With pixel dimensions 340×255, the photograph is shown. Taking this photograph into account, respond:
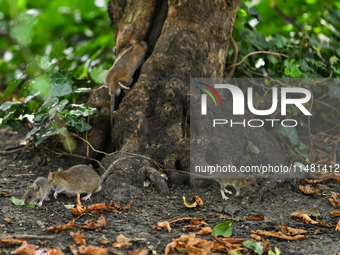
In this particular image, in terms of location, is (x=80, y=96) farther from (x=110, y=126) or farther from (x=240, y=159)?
(x=240, y=159)

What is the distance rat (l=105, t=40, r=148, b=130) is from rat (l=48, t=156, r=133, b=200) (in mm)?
1090

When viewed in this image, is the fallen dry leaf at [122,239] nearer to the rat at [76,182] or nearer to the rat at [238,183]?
the rat at [76,182]

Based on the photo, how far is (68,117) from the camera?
4348 mm

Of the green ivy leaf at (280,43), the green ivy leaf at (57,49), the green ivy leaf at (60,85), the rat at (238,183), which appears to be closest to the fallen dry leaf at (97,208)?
the rat at (238,183)

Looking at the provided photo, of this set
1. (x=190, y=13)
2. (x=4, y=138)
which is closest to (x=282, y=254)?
(x=190, y=13)

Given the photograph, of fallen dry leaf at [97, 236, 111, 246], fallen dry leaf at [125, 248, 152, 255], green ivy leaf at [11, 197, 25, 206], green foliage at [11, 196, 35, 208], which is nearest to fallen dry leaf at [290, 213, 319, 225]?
fallen dry leaf at [125, 248, 152, 255]

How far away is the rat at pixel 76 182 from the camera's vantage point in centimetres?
365

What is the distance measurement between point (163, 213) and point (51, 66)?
2.84m

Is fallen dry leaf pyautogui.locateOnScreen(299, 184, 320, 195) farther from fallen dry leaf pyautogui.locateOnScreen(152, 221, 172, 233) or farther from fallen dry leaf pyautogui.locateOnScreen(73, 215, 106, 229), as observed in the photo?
fallen dry leaf pyautogui.locateOnScreen(73, 215, 106, 229)

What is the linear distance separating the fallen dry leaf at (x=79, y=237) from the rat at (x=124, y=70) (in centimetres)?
216

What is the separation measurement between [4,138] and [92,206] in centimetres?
334

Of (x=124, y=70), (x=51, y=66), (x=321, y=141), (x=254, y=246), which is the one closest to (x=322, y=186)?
(x=321, y=141)

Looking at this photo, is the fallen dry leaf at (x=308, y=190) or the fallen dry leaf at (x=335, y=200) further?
the fallen dry leaf at (x=308, y=190)

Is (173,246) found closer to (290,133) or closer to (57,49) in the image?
(290,133)
